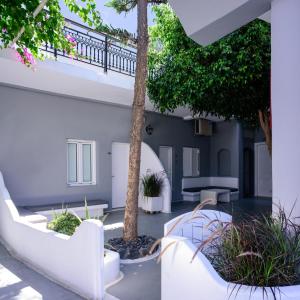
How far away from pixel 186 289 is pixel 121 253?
237 centimetres

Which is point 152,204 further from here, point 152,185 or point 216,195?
point 216,195

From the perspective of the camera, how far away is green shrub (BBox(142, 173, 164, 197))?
8914mm

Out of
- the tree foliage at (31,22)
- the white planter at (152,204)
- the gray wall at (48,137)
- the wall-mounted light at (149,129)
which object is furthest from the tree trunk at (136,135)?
the wall-mounted light at (149,129)

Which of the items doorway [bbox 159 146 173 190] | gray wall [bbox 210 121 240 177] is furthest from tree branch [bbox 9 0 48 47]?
gray wall [bbox 210 121 240 177]

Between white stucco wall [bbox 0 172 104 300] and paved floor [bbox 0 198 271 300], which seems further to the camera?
paved floor [bbox 0 198 271 300]

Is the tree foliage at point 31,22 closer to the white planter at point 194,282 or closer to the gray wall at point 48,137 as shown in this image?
the white planter at point 194,282

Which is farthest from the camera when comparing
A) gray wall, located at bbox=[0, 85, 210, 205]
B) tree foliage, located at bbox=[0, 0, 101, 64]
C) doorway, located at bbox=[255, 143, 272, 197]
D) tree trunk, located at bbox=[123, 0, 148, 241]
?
doorway, located at bbox=[255, 143, 272, 197]

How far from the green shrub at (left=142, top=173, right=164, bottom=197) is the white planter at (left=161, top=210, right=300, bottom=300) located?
20.4ft

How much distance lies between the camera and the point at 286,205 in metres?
2.75

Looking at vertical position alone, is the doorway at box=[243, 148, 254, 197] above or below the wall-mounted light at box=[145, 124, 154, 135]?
below

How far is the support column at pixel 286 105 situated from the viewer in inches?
105

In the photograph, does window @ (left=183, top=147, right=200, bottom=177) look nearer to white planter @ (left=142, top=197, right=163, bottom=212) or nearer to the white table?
the white table

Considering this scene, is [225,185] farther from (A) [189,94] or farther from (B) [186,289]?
(B) [186,289]

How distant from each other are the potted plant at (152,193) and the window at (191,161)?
3.15 metres
